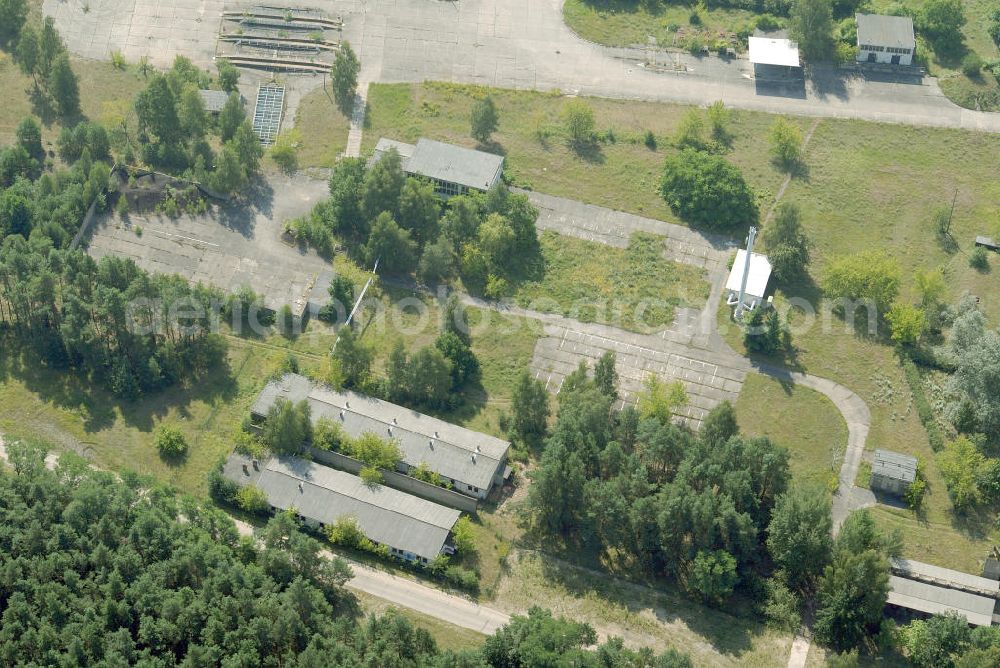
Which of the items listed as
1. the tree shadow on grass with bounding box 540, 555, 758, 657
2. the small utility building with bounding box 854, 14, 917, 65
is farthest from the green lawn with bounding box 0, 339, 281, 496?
the small utility building with bounding box 854, 14, 917, 65

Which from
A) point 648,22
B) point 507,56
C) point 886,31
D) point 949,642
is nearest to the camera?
point 949,642

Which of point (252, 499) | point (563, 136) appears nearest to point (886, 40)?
point (563, 136)

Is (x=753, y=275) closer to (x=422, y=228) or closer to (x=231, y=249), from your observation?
(x=422, y=228)

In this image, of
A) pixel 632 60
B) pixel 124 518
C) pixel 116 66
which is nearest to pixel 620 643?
pixel 124 518

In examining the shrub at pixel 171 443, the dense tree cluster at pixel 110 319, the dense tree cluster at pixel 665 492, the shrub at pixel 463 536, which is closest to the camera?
the dense tree cluster at pixel 665 492

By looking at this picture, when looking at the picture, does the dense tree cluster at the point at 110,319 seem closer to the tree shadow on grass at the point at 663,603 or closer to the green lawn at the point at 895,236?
the tree shadow on grass at the point at 663,603

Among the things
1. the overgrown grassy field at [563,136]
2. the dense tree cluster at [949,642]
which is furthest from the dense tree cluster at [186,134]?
the dense tree cluster at [949,642]
